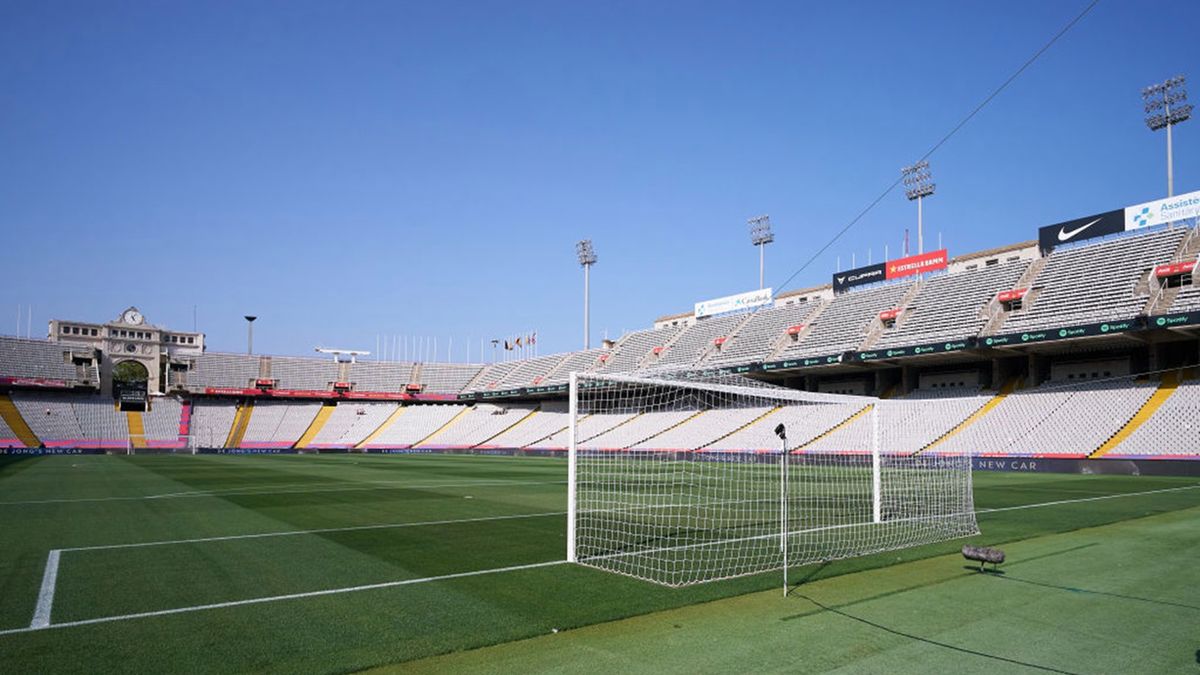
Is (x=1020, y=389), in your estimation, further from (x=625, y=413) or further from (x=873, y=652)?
(x=873, y=652)

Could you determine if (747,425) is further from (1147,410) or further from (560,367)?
(560,367)

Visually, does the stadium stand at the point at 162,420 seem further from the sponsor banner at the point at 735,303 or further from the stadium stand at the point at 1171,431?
the stadium stand at the point at 1171,431

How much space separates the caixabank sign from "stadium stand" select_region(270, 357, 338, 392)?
166ft

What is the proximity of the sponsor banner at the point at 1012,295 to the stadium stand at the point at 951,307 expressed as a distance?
652 mm

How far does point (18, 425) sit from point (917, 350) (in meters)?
63.7

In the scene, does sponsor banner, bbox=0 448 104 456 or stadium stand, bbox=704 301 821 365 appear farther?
sponsor banner, bbox=0 448 104 456

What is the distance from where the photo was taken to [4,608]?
22.8ft

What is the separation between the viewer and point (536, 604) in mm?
6980

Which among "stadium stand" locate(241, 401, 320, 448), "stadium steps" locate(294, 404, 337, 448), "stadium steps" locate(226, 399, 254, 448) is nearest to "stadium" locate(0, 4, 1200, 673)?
"stadium steps" locate(226, 399, 254, 448)

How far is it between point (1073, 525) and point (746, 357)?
36.8 metres

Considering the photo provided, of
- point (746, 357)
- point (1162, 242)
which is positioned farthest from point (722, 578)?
point (746, 357)

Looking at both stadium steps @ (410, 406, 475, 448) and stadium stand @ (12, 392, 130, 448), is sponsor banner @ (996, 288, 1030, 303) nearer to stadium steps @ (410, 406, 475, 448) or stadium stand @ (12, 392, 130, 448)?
stadium steps @ (410, 406, 475, 448)

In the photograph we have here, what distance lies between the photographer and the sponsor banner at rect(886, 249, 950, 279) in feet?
149

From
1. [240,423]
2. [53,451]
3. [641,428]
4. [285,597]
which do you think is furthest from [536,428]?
[285,597]
